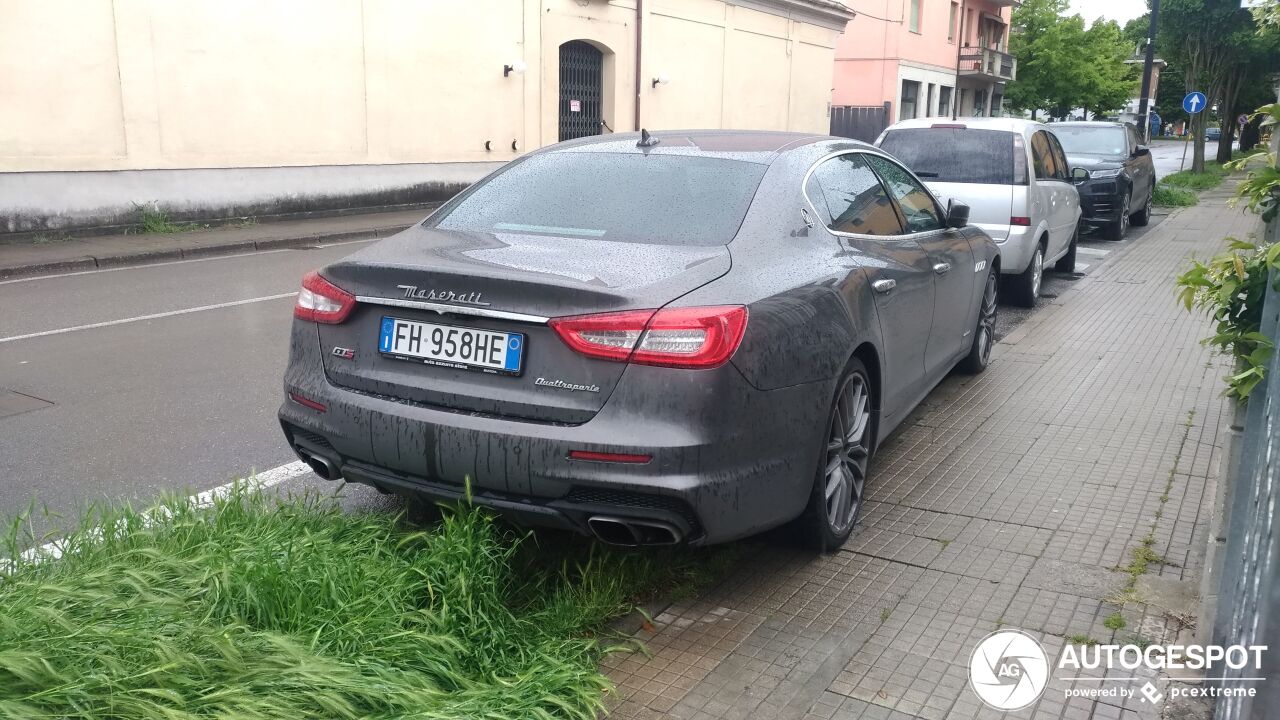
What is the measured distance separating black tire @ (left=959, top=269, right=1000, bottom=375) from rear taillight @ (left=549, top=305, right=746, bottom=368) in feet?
12.9

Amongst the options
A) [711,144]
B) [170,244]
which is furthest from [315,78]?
[711,144]

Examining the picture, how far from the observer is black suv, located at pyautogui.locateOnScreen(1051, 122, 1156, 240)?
15.2m

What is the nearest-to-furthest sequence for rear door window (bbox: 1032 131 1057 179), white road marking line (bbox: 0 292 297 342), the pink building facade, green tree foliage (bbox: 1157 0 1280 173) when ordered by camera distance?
white road marking line (bbox: 0 292 297 342) < rear door window (bbox: 1032 131 1057 179) < green tree foliage (bbox: 1157 0 1280 173) < the pink building facade

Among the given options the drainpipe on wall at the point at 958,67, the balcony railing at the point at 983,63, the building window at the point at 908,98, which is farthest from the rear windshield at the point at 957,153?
the balcony railing at the point at 983,63

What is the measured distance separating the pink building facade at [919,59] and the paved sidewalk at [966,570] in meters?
33.3

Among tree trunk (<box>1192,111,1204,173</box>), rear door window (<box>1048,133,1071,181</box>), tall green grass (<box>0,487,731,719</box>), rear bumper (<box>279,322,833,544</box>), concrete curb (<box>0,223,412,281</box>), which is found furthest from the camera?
tree trunk (<box>1192,111,1204,173</box>)

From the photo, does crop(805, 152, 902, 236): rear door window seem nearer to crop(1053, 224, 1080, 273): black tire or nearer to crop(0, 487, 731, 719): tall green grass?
crop(0, 487, 731, 719): tall green grass

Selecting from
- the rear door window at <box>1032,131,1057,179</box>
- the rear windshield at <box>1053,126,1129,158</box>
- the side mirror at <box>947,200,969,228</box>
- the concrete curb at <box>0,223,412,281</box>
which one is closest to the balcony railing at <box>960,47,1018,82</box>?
the rear windshield at <box>1053,126,1129,158</box>

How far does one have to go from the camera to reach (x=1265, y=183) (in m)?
3.09

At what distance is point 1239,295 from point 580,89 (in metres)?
20.7

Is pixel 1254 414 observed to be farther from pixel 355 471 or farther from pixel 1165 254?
pixel 1165 254

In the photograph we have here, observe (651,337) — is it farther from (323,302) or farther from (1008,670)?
(1008,670)

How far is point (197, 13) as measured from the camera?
1480 centimetres

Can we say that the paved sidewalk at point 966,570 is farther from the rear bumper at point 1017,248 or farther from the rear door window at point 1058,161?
the rear door window at point 1058,161
